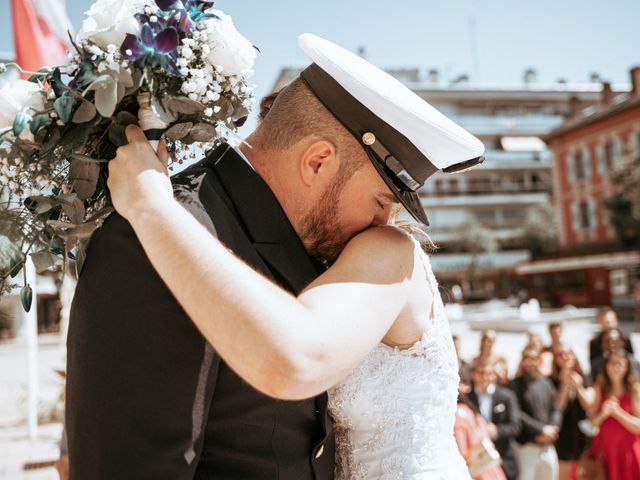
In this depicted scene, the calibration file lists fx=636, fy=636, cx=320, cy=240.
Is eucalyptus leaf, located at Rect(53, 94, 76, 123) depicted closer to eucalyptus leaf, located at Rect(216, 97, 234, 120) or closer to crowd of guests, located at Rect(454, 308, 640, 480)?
eucalyptus leaf, located at Rect(216, 97, 234, 120)

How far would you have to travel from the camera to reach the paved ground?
777 centimetres

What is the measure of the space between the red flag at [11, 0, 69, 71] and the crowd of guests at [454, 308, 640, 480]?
5.32 m

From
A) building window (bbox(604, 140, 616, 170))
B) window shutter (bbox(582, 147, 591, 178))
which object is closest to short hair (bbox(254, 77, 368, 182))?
building window (bbox(604, 140, 616, 170))

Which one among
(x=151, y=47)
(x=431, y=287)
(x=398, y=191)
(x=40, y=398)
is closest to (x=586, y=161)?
(x=40, y=398)

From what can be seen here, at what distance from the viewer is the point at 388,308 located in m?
1.39

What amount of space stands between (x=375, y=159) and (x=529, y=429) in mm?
5696

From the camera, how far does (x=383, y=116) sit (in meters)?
1.51

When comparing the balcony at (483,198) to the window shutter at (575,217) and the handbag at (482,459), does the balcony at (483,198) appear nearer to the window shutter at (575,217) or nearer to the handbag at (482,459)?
the window shutter at (575,217)

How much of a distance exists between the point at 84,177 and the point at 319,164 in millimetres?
544

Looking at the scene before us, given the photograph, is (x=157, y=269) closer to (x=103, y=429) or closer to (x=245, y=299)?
(x=245, y=299)

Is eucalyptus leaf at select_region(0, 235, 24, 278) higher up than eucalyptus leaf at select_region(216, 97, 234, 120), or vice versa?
eucalyptus leaf at select_region(216, 97, 234, 120)

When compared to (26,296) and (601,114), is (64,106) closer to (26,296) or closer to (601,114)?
(26,296)

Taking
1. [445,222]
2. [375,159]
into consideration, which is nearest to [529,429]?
[375,159]

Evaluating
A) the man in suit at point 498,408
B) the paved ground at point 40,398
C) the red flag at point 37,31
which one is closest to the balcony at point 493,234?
the paved ground at point 40,398
